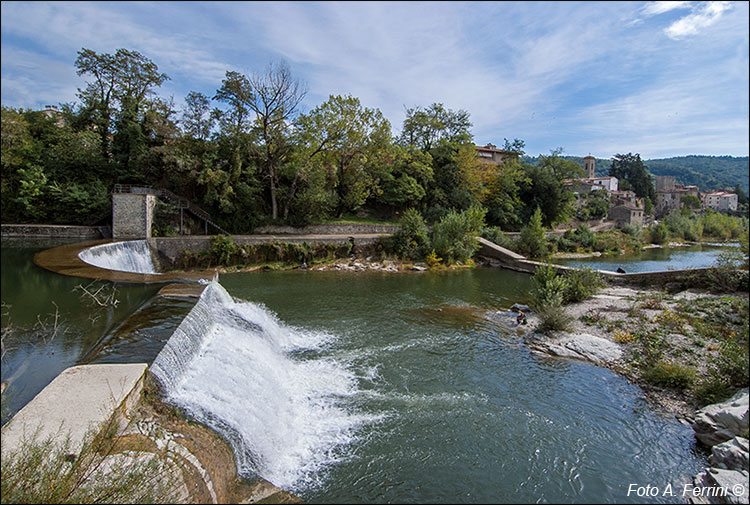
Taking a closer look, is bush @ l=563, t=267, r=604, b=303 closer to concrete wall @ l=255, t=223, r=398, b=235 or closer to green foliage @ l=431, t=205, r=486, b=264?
green foliage @ l=431, t=205, r=486, b=264

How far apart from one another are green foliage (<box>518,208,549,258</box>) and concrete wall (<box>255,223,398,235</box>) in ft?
26.0

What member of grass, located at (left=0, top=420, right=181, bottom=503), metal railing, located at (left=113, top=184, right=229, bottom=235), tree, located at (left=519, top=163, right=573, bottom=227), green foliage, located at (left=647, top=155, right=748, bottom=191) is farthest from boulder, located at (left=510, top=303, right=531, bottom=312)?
green foliage, located at (left=647, top=155, right=748, bottom=191)

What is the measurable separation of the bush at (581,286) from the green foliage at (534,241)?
10069 mm

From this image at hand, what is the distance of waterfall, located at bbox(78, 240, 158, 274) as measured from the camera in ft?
40.5

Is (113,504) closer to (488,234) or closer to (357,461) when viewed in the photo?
(357,461)

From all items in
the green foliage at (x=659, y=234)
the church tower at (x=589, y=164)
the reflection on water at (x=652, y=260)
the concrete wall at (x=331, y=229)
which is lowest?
the reflection on water at (x=652, y=260)

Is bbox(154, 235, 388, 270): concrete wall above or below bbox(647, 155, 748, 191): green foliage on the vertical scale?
below

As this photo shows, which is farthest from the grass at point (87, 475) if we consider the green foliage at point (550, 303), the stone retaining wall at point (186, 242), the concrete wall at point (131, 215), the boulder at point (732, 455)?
the concrete wall at point (131, 215)

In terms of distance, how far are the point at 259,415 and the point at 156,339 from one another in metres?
2.27

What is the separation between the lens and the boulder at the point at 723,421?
5.00m

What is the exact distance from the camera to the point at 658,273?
533 inches

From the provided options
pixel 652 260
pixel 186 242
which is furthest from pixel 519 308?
pixel 652 260

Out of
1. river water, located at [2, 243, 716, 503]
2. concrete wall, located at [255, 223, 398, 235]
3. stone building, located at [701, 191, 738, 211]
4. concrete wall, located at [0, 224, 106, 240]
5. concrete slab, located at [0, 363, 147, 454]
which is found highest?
stone building, located at [701, 191, 738, 211]

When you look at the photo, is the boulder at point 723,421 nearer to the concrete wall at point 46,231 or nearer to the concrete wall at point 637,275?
the concrete wall at point 637,275
